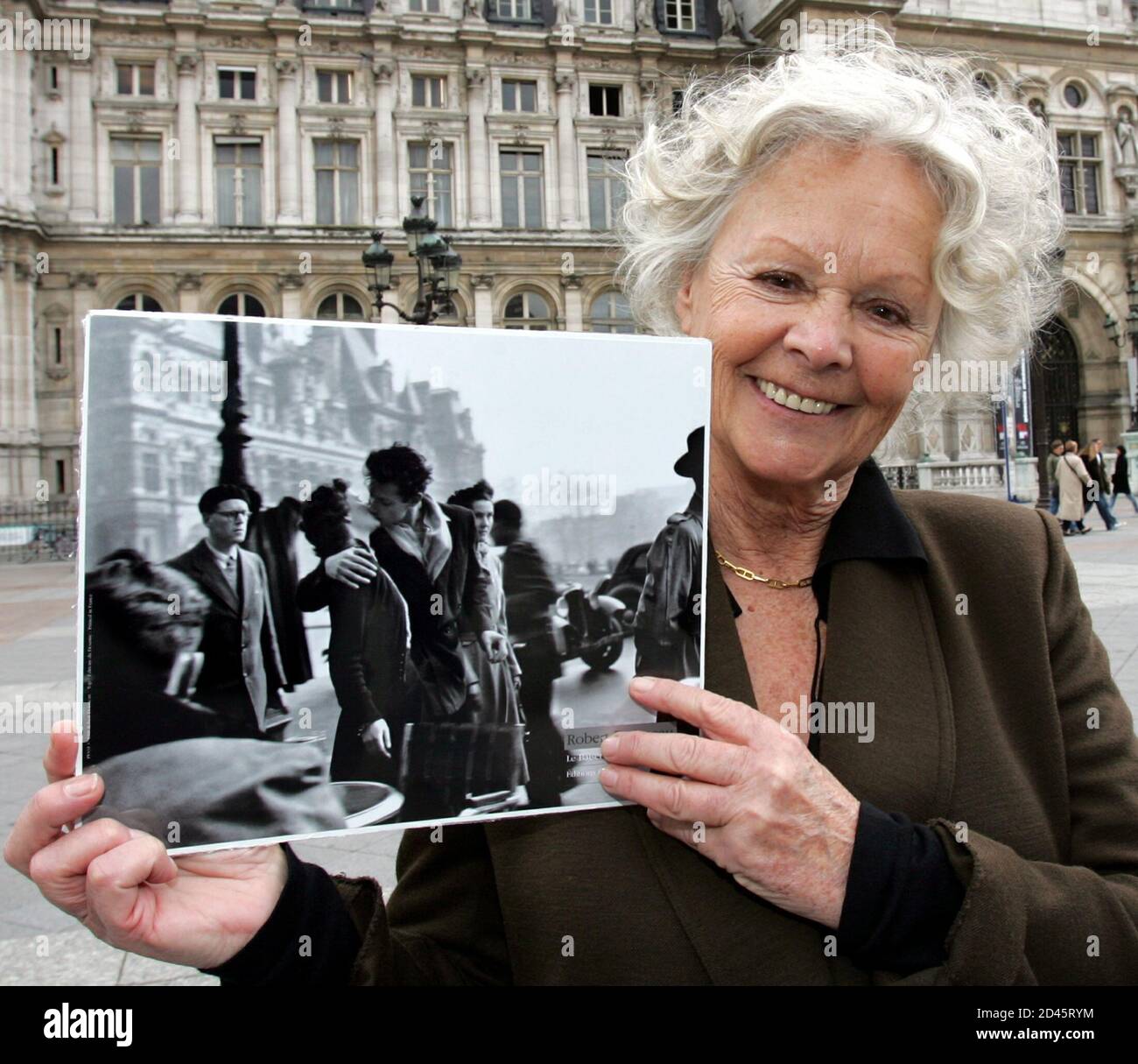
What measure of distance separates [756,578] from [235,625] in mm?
802

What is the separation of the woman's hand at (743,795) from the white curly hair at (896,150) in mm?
774

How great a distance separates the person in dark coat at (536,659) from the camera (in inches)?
47.4

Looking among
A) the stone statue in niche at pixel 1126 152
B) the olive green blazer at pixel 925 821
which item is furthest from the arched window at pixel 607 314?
the olive green blazer at pixel 925 821

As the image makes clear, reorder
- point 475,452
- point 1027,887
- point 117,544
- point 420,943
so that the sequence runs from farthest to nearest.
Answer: point 420,943
point 1027,887
point 475,452
point 117,544

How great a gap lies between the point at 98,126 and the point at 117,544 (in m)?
30.5

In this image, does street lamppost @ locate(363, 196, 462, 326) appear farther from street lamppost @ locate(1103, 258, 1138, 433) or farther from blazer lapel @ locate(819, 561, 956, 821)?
street lamppost @ locate(1103, 258, 1138, 433)

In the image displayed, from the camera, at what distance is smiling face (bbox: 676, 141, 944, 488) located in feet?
4.60

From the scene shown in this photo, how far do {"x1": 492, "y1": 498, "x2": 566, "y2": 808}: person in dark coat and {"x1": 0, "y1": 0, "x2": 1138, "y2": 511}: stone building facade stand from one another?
24.3m

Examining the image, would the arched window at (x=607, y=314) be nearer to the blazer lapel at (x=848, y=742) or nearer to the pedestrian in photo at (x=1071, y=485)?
the pedestrian in photo at (x=1071, y=485)

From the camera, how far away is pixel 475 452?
1169 millimetres

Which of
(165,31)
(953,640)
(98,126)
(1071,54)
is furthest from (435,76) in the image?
(953,640)

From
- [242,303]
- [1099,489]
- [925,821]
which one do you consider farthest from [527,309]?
[925,821]

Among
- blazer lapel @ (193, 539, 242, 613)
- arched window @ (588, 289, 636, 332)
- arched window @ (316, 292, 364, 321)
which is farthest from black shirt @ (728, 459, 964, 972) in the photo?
arched window @ (588, 289, 636, 332)
